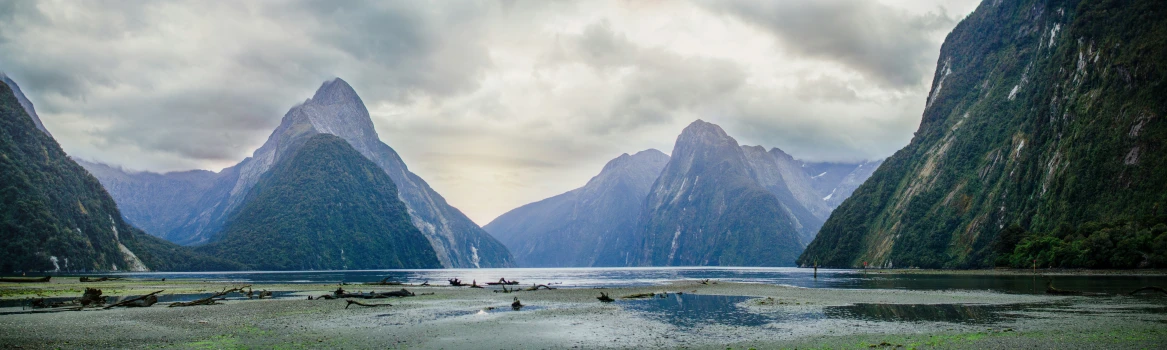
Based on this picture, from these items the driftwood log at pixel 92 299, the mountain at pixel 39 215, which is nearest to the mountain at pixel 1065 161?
the driftwood log at pixel 92 299

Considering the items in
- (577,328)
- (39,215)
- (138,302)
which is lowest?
(577,328)

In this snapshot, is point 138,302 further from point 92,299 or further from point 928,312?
point 928,312

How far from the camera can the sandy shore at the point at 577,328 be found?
2662 cm

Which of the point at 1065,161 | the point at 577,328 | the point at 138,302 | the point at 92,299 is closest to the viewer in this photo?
the point at 577,328

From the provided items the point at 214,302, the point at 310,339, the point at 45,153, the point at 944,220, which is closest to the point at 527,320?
the point at 310,339

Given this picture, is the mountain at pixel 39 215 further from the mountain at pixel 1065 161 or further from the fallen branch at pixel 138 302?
the mountain at pixel 1065 161

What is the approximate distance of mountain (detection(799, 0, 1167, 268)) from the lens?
101938 millimetres

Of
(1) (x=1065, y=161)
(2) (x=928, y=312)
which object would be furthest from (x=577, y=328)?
(1) (x=1065, y=161)

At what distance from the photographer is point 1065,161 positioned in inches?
4985

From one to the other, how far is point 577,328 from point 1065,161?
443ft

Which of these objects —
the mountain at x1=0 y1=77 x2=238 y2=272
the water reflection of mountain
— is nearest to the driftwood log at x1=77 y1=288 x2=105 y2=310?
the water reflection of mountain

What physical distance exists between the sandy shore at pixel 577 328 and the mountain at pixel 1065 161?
70.6 m

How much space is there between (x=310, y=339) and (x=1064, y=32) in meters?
187

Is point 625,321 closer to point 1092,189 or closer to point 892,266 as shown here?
point 1092,189
